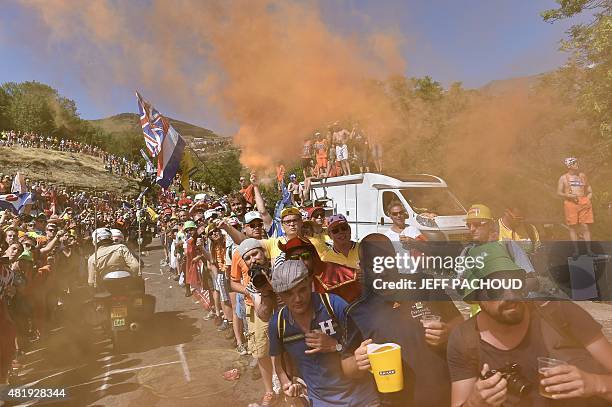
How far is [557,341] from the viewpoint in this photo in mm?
2277

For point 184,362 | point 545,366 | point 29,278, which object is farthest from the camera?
point 29,278

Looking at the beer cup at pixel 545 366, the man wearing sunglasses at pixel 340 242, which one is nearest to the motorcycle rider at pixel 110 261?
the man wearing sunglasses at pixel 340 242

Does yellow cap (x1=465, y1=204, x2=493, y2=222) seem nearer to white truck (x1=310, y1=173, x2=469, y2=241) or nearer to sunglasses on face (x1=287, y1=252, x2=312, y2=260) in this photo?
sunglasses on face (x1=287, y1=252, x2=312, y2=260)

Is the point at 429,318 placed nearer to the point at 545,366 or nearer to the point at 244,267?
the point at 545,366

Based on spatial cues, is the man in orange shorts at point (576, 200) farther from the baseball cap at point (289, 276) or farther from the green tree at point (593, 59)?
the baseball cap at point (289, 276)

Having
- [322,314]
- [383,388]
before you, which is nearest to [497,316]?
[383,388]

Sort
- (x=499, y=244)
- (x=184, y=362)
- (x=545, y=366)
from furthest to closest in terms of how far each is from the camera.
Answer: (x=184, y=362) → (x=499, y=244) → (x=545, y=366)

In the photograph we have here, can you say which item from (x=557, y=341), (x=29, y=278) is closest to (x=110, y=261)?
(x=29, y=278)

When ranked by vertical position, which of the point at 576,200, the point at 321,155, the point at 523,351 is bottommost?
the point at 523,351

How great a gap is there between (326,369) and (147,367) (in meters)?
4.24

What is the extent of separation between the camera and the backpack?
224 centimetres

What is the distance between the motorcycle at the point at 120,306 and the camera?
23.6ft

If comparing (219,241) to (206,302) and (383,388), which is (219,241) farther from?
(383,388)

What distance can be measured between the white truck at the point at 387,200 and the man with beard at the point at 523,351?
721 centimetres
